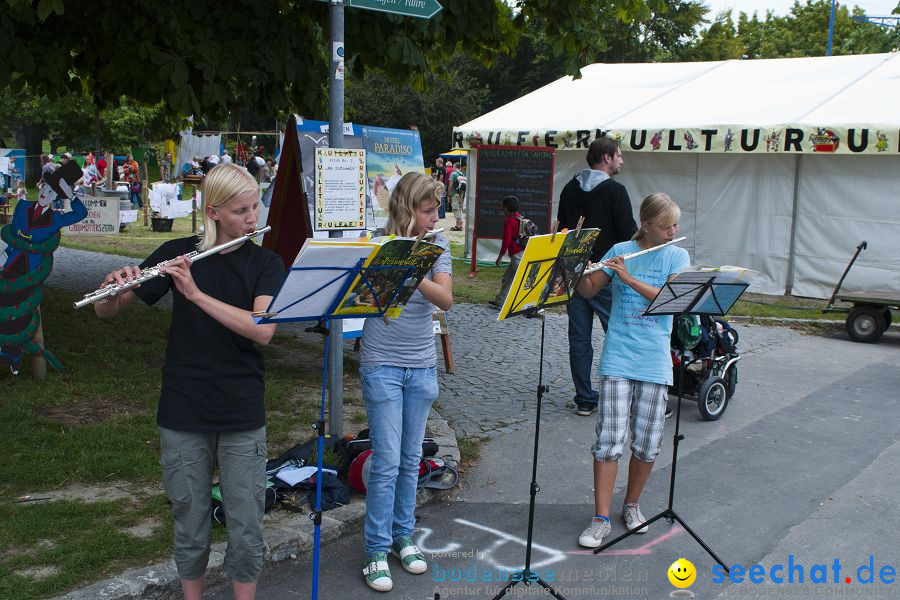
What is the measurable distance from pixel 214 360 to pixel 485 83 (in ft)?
163

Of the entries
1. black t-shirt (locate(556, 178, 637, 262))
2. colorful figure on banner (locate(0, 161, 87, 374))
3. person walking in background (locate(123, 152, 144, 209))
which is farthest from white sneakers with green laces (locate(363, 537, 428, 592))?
person walking in background (locate(123, 152, 144, 209))

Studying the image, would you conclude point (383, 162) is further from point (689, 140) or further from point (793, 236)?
point (793, 236)

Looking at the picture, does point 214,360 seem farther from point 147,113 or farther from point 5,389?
point 147,113

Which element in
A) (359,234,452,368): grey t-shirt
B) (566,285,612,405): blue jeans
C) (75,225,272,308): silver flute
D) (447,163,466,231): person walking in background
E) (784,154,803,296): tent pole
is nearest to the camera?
(75,225,272,308): silver flute

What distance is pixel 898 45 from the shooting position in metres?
32.7

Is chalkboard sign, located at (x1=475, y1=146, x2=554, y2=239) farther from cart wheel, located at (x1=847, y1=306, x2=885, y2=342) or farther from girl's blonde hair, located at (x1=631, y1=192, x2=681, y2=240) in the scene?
girl's blonde hair, located at (x1=631, y1=192, x2=681, y2=240)

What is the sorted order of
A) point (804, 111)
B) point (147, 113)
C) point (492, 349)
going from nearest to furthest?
point (492, 349) < point (804, 111) < point (147, 113)

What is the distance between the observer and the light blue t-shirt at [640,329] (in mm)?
4594

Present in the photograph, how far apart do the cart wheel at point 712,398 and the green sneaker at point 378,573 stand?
146 inches

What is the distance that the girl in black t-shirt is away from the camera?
320cm

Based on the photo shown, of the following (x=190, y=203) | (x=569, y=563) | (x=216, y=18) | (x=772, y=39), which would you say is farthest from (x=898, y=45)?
(x=569, y=563)

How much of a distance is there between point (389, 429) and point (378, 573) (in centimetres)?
69

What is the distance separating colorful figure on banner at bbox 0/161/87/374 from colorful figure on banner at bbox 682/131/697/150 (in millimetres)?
9449

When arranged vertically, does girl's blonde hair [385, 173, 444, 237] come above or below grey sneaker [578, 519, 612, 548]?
above
